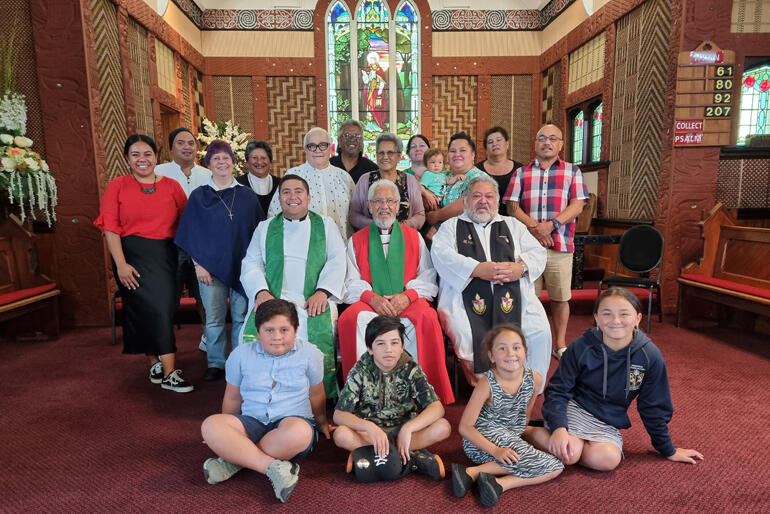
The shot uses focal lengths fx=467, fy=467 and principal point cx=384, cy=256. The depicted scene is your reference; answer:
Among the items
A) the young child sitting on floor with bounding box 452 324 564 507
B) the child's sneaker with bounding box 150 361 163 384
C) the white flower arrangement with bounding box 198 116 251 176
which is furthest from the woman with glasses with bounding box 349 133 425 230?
the white flower arrangement with bounding box 198 116 251 176

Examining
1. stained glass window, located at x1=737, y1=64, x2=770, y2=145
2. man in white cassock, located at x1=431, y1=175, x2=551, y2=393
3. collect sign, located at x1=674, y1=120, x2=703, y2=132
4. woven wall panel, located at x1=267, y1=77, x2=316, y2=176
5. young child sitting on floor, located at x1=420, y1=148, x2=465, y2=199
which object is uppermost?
woven wall panel, located at x1=267, y1=77, x2=316, y2=176

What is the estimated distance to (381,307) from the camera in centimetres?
283

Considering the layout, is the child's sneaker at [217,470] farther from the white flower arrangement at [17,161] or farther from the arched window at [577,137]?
the arched window at [577,137]

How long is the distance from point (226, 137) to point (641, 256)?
658 cm

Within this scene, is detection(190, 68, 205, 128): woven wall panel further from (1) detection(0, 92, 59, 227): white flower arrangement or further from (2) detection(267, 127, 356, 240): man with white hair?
(2) detection(267, 127, 356, 240): man with white hair

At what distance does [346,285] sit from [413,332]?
0.58m

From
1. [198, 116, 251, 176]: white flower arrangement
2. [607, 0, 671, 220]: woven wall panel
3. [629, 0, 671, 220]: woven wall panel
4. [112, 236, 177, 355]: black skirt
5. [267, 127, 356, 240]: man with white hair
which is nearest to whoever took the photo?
[112, 236, 177, 355]: black skirt

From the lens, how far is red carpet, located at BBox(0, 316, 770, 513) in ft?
6.43

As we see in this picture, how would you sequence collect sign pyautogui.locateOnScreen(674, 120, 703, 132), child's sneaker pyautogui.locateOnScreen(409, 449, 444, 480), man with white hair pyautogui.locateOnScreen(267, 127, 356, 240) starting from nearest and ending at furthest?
1. child's sneaker pyautogui.locateOnScreen(409, 449, 444, 480)
2. man with white hair pyautogui.locateOnScreen(267, 127, 356, 240)
3. collect sign pyautogui.locateOnScreen(674, 120, 703, 132)

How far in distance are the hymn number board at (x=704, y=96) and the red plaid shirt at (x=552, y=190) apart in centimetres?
203

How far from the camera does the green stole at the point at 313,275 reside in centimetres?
281

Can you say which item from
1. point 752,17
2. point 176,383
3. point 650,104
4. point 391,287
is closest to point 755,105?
point 752,17

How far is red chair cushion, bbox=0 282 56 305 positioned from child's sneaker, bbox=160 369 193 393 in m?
1.86

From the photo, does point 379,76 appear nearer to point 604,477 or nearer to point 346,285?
point 346,285
